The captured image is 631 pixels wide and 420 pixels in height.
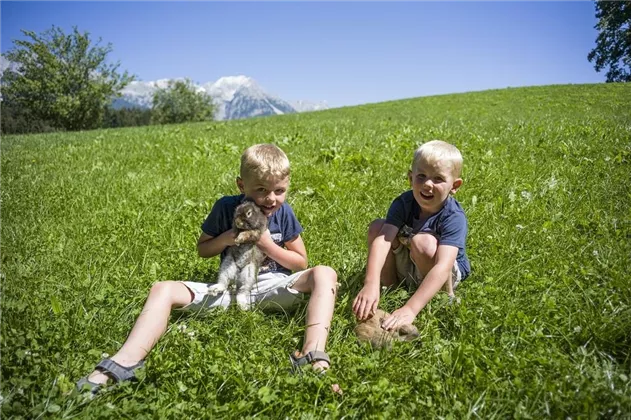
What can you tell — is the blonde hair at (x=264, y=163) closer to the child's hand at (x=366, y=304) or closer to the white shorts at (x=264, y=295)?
the white shorts at (x=264, y=295)

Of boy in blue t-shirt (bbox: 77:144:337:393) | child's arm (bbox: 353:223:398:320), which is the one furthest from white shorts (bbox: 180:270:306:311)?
child's arm (bbox: 353:223:398:320)

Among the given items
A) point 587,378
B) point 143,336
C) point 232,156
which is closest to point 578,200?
point 587,378

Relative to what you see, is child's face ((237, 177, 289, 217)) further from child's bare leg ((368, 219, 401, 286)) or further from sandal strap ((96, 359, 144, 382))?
sandal strap ((96, 359, 144, 382))

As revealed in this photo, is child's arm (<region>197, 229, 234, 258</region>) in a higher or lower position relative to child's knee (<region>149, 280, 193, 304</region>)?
higher

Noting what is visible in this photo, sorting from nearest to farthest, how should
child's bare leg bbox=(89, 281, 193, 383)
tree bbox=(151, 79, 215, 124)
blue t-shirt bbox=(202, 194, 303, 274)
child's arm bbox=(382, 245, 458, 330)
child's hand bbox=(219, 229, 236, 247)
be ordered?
child's bare leg bbox=(89, 281, 193, 383) < child's arm bbox=(382, 245, 458, 330) < child's hand bbox=(219, 229, 236, 247) < blue t-shirt bbox=(202, 194, 303, 274) < tree bbox=(151, 79, 215, 124)

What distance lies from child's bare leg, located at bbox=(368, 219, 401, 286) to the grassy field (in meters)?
0.22

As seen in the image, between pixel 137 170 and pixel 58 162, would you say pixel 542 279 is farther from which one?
pixel 58 162

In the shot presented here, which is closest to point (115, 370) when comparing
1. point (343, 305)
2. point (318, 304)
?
point (318, 304)

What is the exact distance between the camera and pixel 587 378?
229 cm

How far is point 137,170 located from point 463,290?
694cm

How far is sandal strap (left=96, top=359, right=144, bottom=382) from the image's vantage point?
2514mm

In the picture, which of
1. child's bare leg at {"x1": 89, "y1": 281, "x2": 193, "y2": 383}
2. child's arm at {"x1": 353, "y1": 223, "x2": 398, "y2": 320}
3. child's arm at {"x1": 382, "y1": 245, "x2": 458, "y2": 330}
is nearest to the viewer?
child's bare leg at {"x1": 89, "y1": 281, "x2": 193, "y2": 383}

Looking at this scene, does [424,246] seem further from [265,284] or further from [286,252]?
[265,284]

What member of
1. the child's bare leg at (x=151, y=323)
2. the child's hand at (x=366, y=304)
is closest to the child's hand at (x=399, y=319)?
the child's hand at (x=366, y=304)
